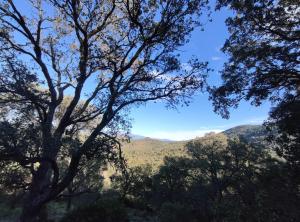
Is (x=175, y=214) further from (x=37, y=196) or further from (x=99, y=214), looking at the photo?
(x=37, y=196)

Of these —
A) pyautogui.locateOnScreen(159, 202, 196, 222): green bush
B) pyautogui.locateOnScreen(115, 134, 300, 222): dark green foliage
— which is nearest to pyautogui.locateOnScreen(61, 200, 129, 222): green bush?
pyautogui.locateOnScreen(115, 134, 300, 222): dark green foliage

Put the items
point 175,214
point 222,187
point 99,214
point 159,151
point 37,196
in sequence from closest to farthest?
point 37,196 → point 99,214 → point 175,214 → point 222,187 → point 159,151

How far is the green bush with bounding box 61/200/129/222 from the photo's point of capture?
18.9 metres

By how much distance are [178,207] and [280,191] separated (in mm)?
8365

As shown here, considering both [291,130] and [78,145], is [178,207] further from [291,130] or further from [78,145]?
[78,145]

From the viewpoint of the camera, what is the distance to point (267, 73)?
1330 centimetres

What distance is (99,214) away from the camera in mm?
19281

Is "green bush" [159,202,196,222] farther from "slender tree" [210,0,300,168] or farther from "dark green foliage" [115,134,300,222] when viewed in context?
"slender tree" [210,0,300,168]

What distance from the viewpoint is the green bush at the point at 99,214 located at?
1886 centimetres

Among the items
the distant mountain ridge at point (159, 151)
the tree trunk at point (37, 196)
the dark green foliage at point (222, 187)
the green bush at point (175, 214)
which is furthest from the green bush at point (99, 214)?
the tree trunk at point (37, 196)

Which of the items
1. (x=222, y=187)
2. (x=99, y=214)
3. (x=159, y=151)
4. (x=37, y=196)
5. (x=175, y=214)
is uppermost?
(x=159, y=151)

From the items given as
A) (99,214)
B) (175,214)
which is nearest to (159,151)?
(175,214)

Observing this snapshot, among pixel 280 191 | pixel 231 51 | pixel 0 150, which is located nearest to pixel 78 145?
pixel 0 150

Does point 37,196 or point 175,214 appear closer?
point 37,196
